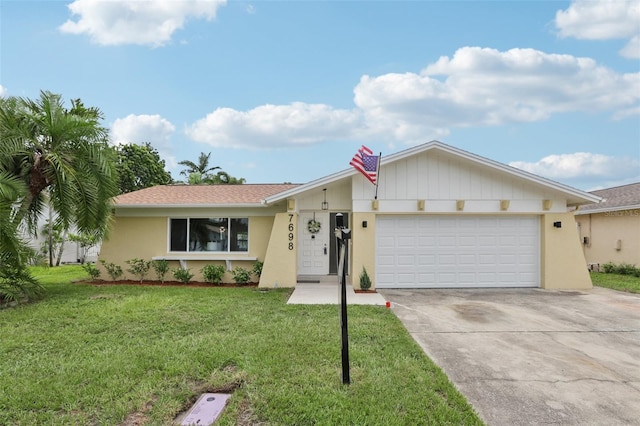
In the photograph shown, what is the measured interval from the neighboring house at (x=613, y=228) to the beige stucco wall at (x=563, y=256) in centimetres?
460

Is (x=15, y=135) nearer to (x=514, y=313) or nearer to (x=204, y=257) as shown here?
(x=204, y=257)

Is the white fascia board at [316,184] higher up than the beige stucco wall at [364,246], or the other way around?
the white fascia board at [316,184]

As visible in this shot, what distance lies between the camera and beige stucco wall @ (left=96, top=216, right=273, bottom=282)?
1109 centimetres

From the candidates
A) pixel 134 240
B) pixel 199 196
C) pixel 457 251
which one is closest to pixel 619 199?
pixel 457 251

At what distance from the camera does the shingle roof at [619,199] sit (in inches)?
521

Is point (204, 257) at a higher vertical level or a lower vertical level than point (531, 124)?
lower

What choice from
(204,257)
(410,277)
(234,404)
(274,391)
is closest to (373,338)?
(274,391)

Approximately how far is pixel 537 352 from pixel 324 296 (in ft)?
15.4

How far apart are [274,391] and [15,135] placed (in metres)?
8.18

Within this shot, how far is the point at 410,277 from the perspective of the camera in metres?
10.0

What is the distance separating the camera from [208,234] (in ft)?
37.4

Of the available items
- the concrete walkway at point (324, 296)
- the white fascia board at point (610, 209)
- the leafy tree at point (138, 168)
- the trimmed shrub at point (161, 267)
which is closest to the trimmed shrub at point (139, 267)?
the trimmed shrub at point (161, 267)

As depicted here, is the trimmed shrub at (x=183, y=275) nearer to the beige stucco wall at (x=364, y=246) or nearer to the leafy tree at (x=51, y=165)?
the leafy tree at (x=51, y=165)

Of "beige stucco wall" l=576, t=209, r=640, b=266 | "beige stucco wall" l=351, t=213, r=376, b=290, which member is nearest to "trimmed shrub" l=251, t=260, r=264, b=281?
"beige stucco wall" l=351, t=213, r=376, b=290
